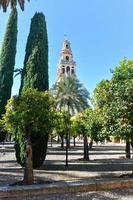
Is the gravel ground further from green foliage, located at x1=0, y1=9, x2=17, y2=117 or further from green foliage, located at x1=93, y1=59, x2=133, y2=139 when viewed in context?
green foliage, located at x1=0, y1=9, x2=17, y2=117

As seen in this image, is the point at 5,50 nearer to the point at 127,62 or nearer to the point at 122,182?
the point at 127,62

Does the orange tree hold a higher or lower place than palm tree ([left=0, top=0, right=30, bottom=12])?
lower

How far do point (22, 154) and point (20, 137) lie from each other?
881 millimetres

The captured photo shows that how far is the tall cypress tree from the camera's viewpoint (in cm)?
1917

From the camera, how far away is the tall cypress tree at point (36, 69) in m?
19.2

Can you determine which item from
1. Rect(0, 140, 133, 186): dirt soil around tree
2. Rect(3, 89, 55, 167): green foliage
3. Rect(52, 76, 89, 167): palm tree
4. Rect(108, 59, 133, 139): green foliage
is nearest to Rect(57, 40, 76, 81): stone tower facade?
Rect(52, 76, 89, 167): palm tree

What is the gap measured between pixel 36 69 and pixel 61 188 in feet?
33.1

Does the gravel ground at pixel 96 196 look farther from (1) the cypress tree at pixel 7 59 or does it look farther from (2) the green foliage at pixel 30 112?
(1) the cypress tree at pixel 7 59

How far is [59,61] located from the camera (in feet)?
327

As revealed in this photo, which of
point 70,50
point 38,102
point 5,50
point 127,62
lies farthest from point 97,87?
point 70,50

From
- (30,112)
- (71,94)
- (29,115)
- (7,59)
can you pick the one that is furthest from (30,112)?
(71,94)

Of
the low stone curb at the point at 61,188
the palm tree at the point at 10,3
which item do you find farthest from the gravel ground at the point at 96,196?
the palm tree at the point at 10,3

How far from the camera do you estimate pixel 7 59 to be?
38000 millimetres

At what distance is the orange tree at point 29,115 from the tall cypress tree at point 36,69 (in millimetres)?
4717
